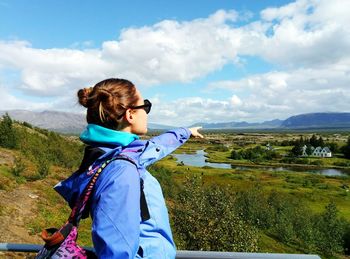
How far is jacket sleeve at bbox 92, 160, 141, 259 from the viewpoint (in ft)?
6.95

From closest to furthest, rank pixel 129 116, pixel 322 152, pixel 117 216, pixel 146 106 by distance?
pixel 117 216, pixel 129 116, pixel 146 106, pixel 322 152

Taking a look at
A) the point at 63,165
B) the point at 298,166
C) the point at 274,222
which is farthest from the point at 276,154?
the point at 63,165

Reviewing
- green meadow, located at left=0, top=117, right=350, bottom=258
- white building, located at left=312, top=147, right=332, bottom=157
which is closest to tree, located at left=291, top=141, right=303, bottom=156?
white building, located at left=312, top=147, right=332, bottom=157

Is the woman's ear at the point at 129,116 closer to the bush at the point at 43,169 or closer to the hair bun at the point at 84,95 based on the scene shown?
the hair bun at the point at 84,95

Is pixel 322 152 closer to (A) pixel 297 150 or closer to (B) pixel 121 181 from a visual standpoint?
(A) pixel 297 150

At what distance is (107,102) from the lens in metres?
2.67

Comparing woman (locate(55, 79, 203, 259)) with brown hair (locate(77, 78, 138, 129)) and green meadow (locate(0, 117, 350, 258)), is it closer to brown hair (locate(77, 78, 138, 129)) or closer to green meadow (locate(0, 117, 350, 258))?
brown hair (locate(77, 78, 138, 129))

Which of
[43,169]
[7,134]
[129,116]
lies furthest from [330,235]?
[129,116]

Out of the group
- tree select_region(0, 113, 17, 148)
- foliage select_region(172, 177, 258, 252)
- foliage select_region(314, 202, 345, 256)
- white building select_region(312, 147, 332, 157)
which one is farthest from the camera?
white building select_region(312, 147, 332, 157)

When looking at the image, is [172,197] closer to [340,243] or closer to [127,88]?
[340,243]

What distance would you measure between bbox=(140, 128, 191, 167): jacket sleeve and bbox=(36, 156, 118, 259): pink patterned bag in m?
0.46

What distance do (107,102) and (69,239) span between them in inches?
36.0

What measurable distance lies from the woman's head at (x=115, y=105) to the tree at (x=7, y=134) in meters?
33.1

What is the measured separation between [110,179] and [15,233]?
1541 cm
